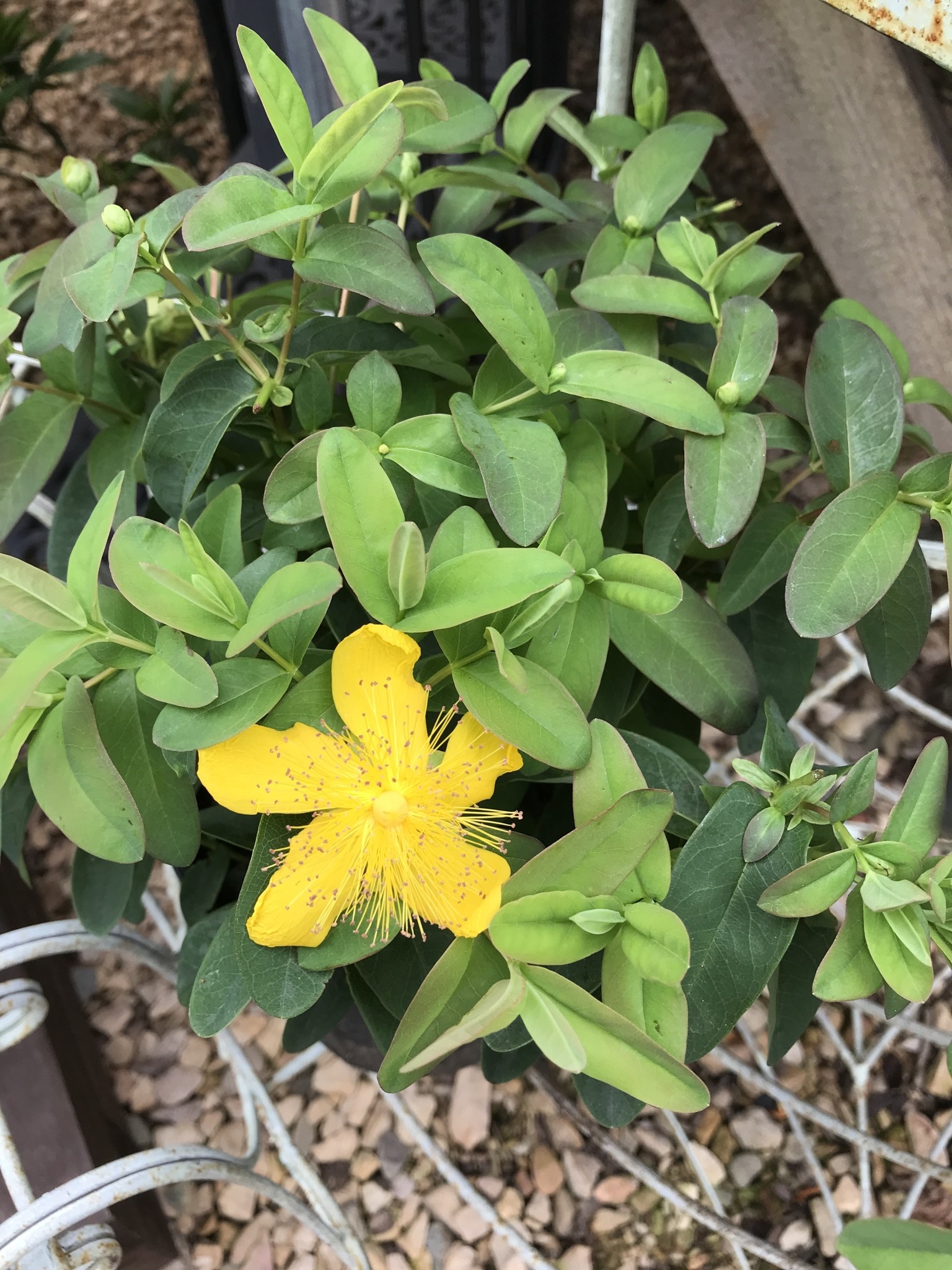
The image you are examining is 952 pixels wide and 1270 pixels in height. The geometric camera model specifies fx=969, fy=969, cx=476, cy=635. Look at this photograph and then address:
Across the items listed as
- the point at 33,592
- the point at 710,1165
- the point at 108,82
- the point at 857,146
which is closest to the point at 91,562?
the point at 33,592

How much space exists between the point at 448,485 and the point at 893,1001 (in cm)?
32

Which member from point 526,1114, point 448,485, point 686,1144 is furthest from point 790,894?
point 526,1114

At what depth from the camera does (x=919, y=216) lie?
0.75 meters

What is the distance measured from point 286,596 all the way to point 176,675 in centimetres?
6

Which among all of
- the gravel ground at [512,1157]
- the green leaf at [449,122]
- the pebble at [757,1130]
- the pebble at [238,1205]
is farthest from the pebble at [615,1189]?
the green leaf at [449,122]

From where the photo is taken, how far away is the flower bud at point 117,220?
43 centimetres

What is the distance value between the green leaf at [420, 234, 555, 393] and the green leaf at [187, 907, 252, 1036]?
304 mm

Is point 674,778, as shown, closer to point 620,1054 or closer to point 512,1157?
point 620,1054

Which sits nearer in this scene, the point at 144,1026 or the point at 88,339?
the point at 88,339

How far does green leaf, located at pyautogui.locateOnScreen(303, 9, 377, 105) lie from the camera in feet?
1.63

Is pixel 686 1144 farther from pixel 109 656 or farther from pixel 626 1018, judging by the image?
pixel 109 656

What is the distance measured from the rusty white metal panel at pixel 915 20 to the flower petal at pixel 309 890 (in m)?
0.42

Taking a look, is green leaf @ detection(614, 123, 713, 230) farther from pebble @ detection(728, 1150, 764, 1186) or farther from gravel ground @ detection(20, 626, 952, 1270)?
pebble @ detection(728, 1150, 764, 1186)

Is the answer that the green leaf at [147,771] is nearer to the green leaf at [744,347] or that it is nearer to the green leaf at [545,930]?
the green leaf at [545,930]
